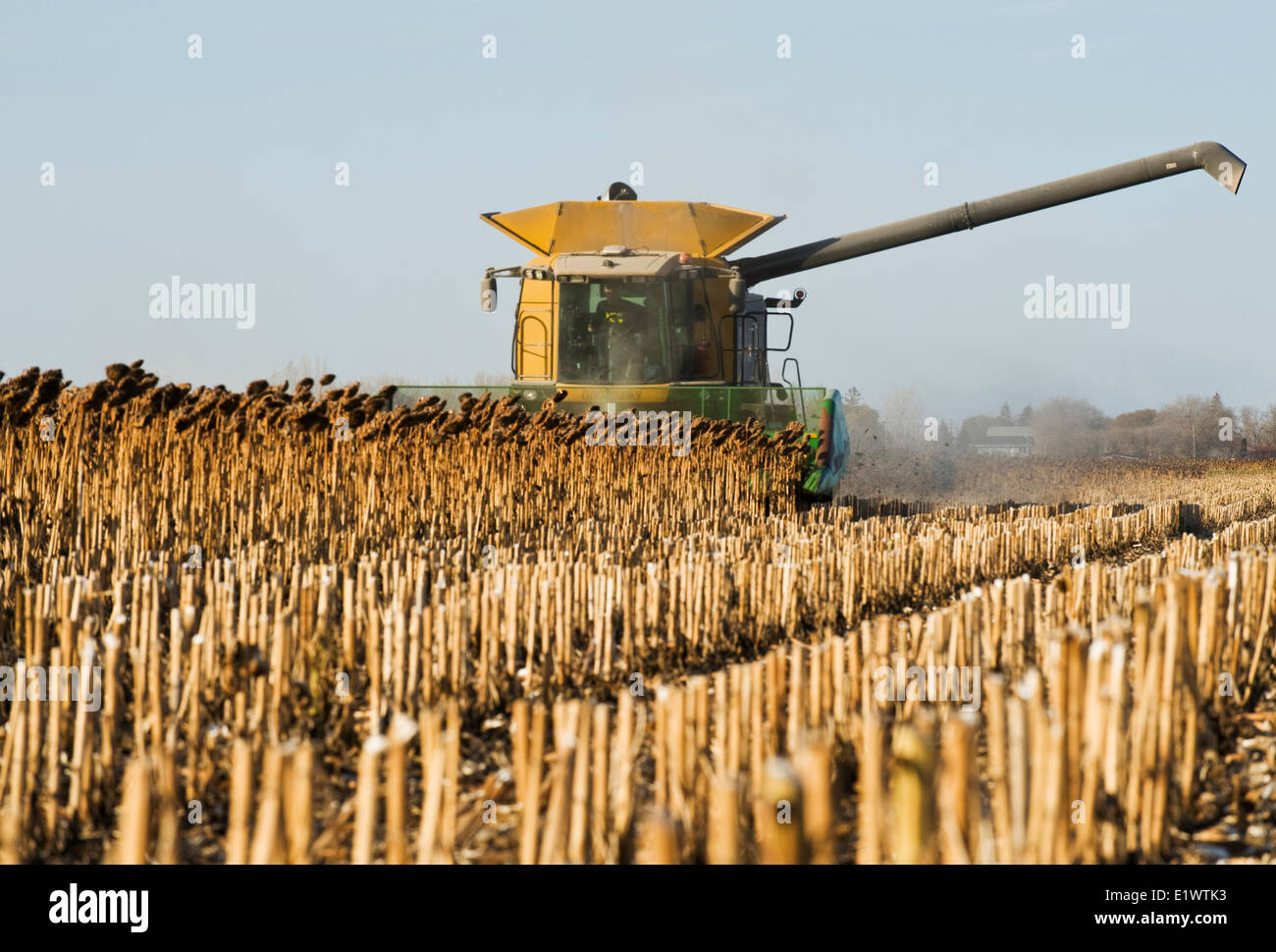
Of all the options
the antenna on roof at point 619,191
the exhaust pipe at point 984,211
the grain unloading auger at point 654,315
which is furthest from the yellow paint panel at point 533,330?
the exhaust pipe at point 984,211

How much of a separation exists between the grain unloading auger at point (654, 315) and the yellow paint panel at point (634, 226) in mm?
14

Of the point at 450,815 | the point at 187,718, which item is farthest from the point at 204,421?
the point at 450,815

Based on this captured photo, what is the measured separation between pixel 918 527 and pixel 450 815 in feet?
28.7

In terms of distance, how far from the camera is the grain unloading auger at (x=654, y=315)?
15.6 meters

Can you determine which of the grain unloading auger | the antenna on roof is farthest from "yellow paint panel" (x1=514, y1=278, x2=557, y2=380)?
the antenna on roof

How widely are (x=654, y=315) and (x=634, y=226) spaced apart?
7.51ft

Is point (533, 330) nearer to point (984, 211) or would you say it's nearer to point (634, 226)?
point (634, 226)

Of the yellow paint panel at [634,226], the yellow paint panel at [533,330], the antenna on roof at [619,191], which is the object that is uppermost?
the antenna on roof at [619,191]

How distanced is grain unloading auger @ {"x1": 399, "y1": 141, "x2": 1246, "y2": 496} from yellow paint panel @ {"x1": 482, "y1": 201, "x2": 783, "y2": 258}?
0.05 ft

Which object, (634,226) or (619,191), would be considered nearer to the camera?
(634,226)

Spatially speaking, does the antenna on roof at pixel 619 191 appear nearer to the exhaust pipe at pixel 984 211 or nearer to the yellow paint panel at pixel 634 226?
the yellow paint panel at pixel 634 226

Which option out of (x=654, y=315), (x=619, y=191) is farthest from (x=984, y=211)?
(x=654, y=315)

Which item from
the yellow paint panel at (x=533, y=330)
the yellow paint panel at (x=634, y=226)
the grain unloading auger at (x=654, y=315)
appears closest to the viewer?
the grain unloading auger at (x=654, y=315)

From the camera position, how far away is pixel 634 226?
57.3 feet
